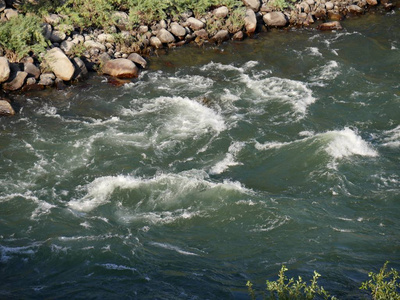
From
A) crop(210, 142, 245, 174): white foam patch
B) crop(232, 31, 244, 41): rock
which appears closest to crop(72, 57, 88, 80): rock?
crop(232, 31, 244, 41): rock

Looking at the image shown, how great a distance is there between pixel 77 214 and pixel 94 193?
36.6 inches

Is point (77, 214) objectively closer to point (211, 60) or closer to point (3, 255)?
point (3, 255)

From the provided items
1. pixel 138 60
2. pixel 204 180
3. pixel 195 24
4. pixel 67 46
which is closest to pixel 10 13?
pixel 67 46

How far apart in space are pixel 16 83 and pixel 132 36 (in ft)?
17.1

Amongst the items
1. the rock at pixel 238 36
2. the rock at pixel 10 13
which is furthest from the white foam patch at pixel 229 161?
the rock at pixel 10 13

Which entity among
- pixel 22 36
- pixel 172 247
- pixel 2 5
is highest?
pixel 2 5

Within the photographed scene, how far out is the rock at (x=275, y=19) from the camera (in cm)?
2205

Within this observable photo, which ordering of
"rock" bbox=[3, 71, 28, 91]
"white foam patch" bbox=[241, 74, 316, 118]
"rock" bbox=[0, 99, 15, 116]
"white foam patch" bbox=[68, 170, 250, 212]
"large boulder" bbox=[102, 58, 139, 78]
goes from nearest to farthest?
1. "white foam patch" bbox=[68, 170, 250, 212]
2. "rock" bbox=[0, 99, 15, 116]
3. "white foam patch" bbox=[241, 74, 316, 118]
4. "rock" bbox=[3, 71, 28, 91]
5. "large boulder" bbox=[102, 58, 139, 78]

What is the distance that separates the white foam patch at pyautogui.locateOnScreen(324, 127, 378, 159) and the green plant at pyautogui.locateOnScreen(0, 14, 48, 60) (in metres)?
10.1

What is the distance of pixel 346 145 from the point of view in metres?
13.4

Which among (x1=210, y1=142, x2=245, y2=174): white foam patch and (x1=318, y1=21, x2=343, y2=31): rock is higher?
(x1=318, y1=21, x2=343, y2=31): rock

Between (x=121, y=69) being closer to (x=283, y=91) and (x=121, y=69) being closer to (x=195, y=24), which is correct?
(x=195, y=24)

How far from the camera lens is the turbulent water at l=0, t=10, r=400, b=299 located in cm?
Answer: 948

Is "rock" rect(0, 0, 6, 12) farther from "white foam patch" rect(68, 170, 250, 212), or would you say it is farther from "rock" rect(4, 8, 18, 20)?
"white foam patch" rect(68, 170, 250, 212)
